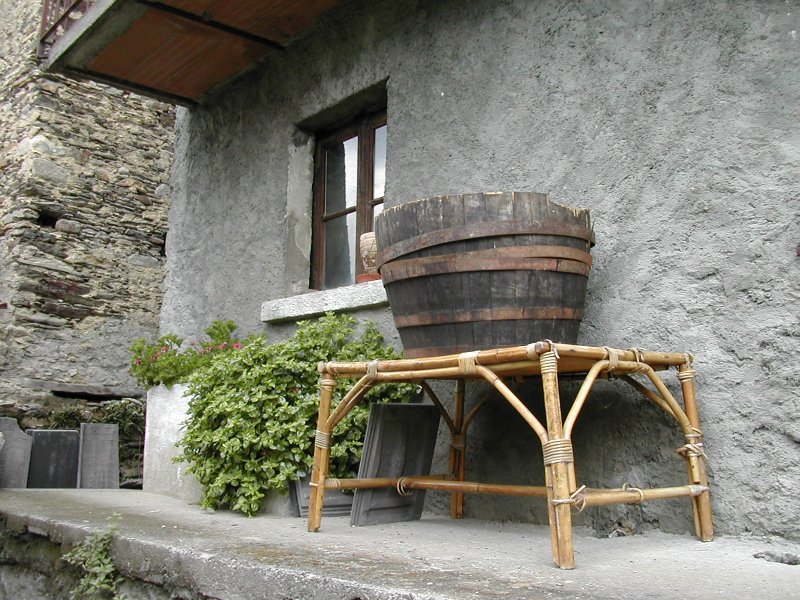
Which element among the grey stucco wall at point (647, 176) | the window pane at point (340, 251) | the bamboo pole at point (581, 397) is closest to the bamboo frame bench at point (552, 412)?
the bamboo pole at point (581, 397)

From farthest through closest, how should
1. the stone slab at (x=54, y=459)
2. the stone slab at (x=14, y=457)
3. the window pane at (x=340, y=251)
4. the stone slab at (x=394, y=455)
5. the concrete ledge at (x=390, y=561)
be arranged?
the stone slab at (x=54, y=459), the stone slab at (x=14, y=457), the window pane at (x=340, y=251), the stone slab at (x=394, y=455), the concrete ledge at (x=390, y=561)

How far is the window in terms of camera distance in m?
4.19

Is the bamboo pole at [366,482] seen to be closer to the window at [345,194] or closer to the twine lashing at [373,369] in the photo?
the twine lashing at [373,369]

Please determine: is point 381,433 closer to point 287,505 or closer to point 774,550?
point 287,505

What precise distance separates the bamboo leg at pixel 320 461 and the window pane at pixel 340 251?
1653mm

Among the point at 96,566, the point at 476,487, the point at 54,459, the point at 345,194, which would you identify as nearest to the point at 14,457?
the point at 54,459

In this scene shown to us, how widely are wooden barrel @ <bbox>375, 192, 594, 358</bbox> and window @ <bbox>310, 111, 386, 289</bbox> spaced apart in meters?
1.68

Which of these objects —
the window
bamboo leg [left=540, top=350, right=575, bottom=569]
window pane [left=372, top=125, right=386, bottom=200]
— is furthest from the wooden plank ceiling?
bamboo leg [left=540, top=350, right=575, bottom=569]

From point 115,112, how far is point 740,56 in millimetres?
6706

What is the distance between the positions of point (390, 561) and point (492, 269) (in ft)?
3.06

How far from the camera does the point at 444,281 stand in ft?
7.91

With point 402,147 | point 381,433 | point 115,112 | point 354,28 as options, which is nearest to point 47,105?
point 115,112

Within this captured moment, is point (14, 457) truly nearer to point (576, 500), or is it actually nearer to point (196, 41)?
point (196, 41)

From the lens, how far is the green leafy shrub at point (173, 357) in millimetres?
4246
